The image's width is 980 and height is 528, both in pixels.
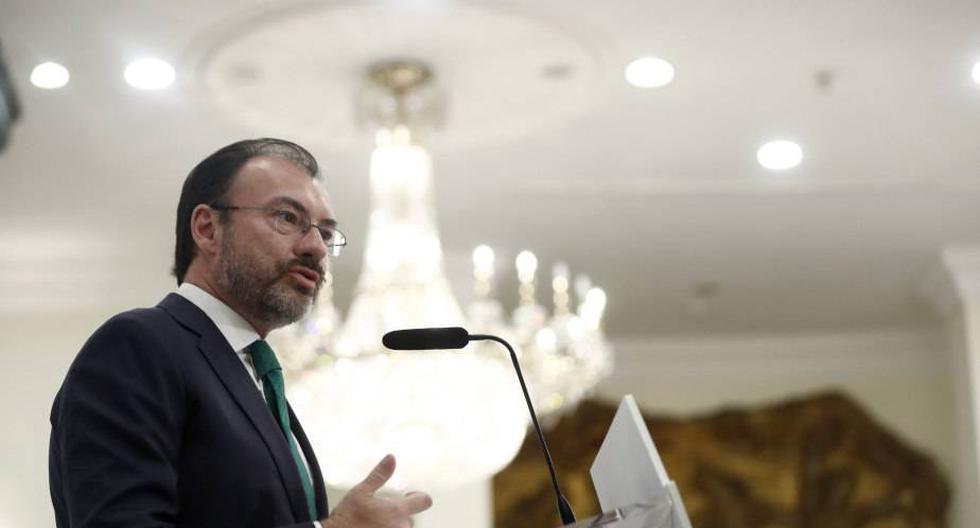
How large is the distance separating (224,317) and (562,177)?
4300mm

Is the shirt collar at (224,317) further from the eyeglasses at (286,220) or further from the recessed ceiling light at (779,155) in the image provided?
the recessed ceiling light at (779,155)

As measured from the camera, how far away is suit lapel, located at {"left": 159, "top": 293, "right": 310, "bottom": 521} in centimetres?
194

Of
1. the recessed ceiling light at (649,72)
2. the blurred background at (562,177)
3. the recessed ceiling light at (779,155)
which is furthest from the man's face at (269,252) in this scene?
the recessed ceiling light at (779,155)

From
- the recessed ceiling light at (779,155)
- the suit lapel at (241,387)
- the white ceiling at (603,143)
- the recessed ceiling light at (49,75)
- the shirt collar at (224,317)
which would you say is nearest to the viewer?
the suit lapel at (241,387)

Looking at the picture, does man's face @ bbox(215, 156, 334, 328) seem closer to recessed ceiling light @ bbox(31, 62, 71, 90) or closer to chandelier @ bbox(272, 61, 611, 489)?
chandelier @ bbox(272, 61, 611, 489)

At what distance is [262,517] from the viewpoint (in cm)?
188

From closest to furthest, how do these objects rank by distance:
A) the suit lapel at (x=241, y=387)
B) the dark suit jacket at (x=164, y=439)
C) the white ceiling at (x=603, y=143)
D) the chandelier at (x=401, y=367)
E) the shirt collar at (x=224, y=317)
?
the dark suit jacket at (x=164, y=439), the suit lapel at (x=241, y=387), the shirt collar at (x=224, y=317), the white ceiling at (x=603, y=143), the chandelier at (x=401, y=367)

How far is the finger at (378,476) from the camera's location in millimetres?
1776

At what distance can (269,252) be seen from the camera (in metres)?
2.11

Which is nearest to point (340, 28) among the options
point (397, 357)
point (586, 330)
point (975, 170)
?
point (397, 357)

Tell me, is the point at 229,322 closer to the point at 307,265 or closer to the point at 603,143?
the point at 307,265

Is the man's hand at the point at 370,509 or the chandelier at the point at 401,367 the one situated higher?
the chandelier at the point at 401,367


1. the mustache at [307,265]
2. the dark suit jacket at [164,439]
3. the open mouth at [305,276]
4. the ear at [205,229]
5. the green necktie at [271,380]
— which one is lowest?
the dark suit jacket at [164,439]

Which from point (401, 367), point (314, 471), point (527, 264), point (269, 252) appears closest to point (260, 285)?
point (269, 252)
